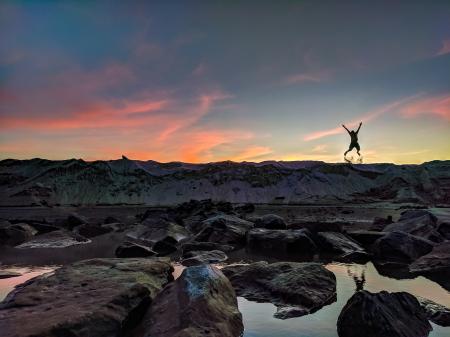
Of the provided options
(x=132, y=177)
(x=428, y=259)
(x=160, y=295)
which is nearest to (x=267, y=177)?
(x=132, y=177)

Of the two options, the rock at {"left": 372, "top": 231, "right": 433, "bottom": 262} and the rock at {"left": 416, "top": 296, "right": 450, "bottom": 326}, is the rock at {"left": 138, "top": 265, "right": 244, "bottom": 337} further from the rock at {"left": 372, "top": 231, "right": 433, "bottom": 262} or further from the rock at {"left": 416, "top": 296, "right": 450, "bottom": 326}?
the rock at {"left": 372, "top": 231, "right": 433, "bottom": 262}

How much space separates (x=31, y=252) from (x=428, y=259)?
38.1 feet

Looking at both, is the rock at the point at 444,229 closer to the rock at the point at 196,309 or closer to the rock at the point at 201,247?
the rock at the point at 201,247

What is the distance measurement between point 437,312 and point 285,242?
21.8 ft

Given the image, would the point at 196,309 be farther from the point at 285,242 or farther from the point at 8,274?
the point at 285,242

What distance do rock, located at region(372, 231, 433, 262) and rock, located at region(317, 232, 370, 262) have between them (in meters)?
0.44

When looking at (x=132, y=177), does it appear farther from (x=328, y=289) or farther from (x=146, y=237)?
(x=328, y=289)

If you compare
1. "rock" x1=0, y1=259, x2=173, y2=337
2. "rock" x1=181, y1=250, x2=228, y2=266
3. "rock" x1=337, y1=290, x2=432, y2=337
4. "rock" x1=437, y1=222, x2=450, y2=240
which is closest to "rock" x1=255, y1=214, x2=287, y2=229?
"rock" x1=181, y1=250, x2=228, y2=266

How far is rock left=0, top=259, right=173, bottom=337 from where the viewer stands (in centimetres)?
468

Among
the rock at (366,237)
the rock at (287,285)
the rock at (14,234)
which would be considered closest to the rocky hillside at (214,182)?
the rock at (366,237)

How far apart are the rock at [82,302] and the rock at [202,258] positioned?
2949 millimetres

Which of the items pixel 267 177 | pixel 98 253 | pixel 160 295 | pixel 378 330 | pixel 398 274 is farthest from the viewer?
pixel 267 177

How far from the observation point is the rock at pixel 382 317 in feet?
16.9

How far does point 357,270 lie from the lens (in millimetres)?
9570
